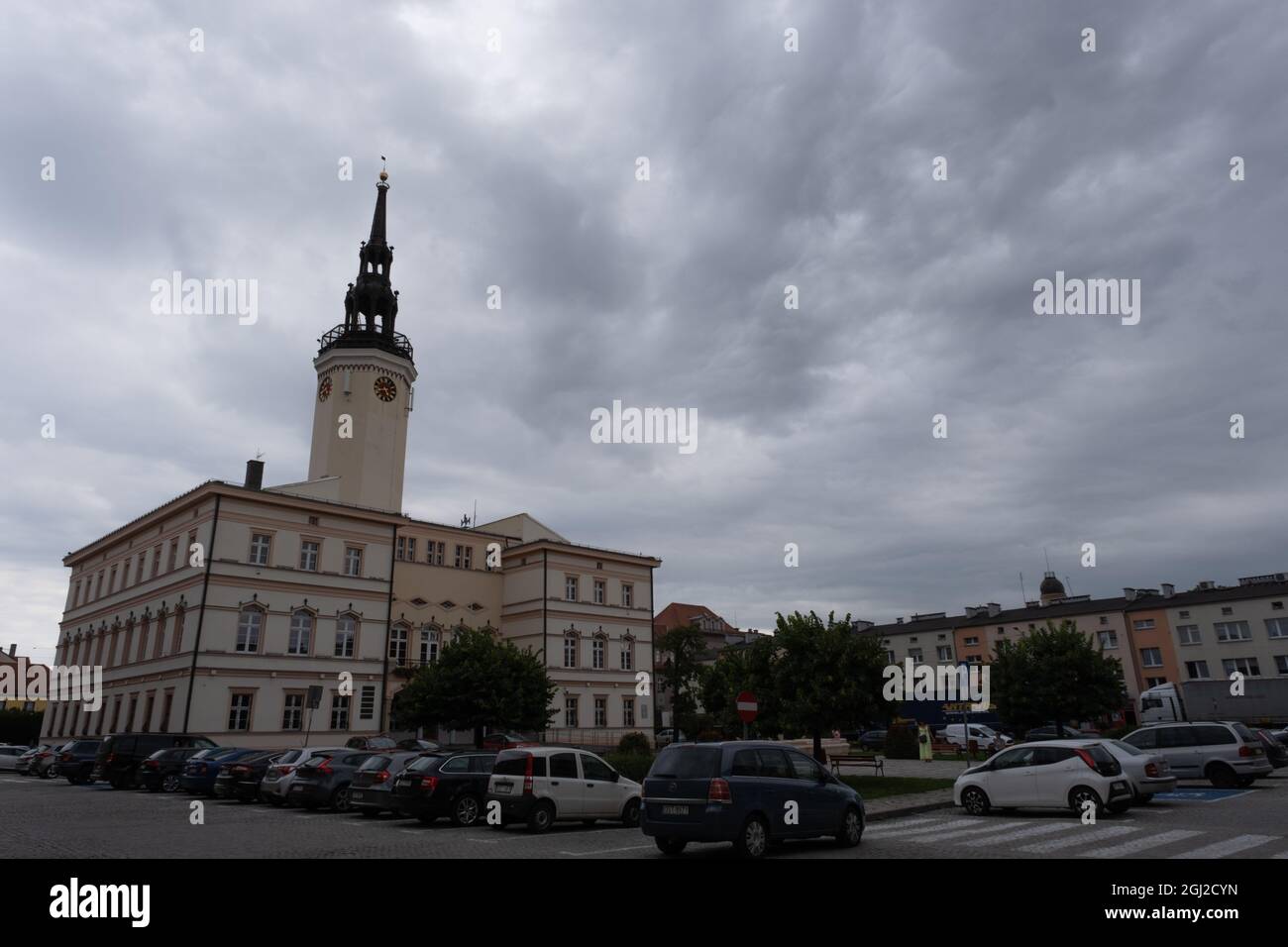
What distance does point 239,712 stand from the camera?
36.8 m

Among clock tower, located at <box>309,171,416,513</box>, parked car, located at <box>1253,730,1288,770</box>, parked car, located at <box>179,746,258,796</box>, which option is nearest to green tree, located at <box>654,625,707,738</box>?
clock tower, located at <box>309,171,416,513</box>

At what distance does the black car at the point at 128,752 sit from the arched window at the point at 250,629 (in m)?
9.36

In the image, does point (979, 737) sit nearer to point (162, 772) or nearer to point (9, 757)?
point (162, 772)

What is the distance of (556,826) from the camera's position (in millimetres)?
16188

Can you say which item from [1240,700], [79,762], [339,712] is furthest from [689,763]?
[1240,700]

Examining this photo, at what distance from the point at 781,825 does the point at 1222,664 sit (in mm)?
65435

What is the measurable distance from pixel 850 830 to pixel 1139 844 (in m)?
4.14

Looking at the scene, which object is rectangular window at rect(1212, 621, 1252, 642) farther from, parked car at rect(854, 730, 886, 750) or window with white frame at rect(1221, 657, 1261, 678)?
parked car at rect(854, 730, 886, 750)

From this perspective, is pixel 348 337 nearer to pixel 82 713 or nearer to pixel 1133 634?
pixel 82 713

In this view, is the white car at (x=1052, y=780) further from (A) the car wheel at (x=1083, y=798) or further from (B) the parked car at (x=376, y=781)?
(B) the parked car at (x=376, y=781)

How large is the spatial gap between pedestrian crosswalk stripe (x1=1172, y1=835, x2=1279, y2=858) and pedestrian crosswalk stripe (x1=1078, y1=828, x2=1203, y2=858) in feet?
1.93

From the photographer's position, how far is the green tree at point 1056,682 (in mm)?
34156

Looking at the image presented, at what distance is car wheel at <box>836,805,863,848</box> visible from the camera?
41.4ft
